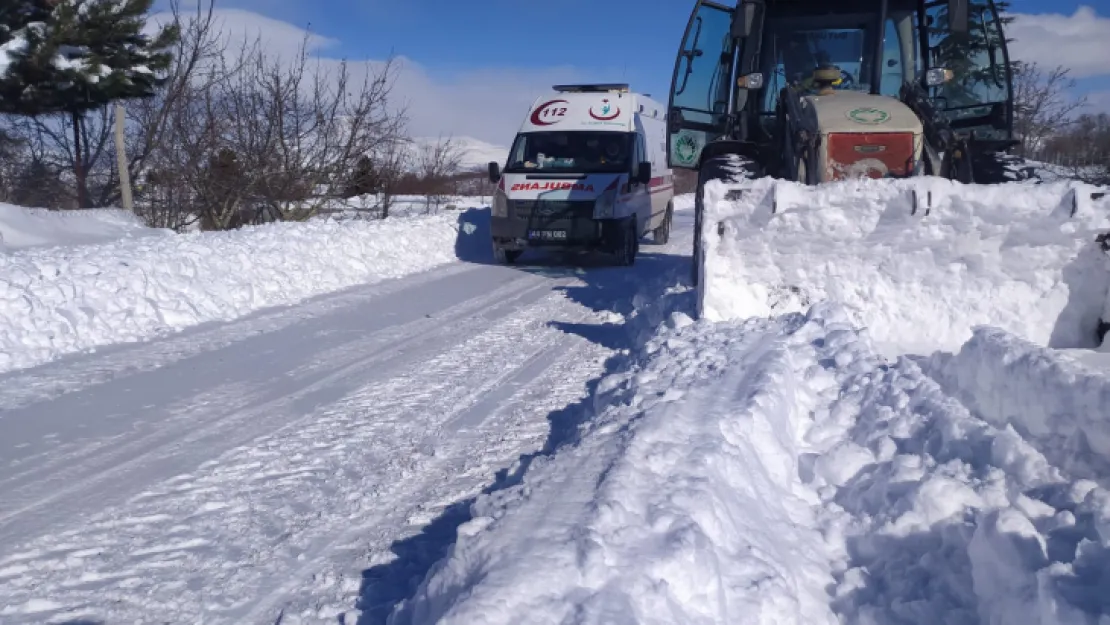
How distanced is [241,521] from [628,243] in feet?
32.9

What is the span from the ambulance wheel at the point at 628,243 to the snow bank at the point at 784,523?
27.3 feet

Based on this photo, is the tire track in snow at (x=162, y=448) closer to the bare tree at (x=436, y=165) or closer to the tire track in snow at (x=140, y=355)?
the tire track in snow at (x=140, y=355)

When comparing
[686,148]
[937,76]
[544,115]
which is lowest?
[686,148]

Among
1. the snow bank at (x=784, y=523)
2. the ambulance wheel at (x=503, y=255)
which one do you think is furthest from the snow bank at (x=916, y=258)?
the ambulance wheel at (x=503, y=255)

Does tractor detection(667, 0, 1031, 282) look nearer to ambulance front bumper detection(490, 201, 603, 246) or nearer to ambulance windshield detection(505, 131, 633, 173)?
ambulance front bumper detection(490, 201, 603, 246)

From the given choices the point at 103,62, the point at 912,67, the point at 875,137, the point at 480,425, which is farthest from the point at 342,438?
the point at 103,62

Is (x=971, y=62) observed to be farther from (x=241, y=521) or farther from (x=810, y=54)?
(x=241, y=521)

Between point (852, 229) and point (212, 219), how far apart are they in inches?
519

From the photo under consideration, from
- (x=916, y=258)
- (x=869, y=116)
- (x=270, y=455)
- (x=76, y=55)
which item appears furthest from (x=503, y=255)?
(x=76, y=55)

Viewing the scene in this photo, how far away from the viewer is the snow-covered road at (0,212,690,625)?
11.5ft

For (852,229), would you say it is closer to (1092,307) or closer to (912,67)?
(1092,307)

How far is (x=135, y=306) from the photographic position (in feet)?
26.0

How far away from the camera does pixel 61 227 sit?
12.3m

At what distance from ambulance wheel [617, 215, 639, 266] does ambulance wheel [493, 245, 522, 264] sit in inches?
66.6
